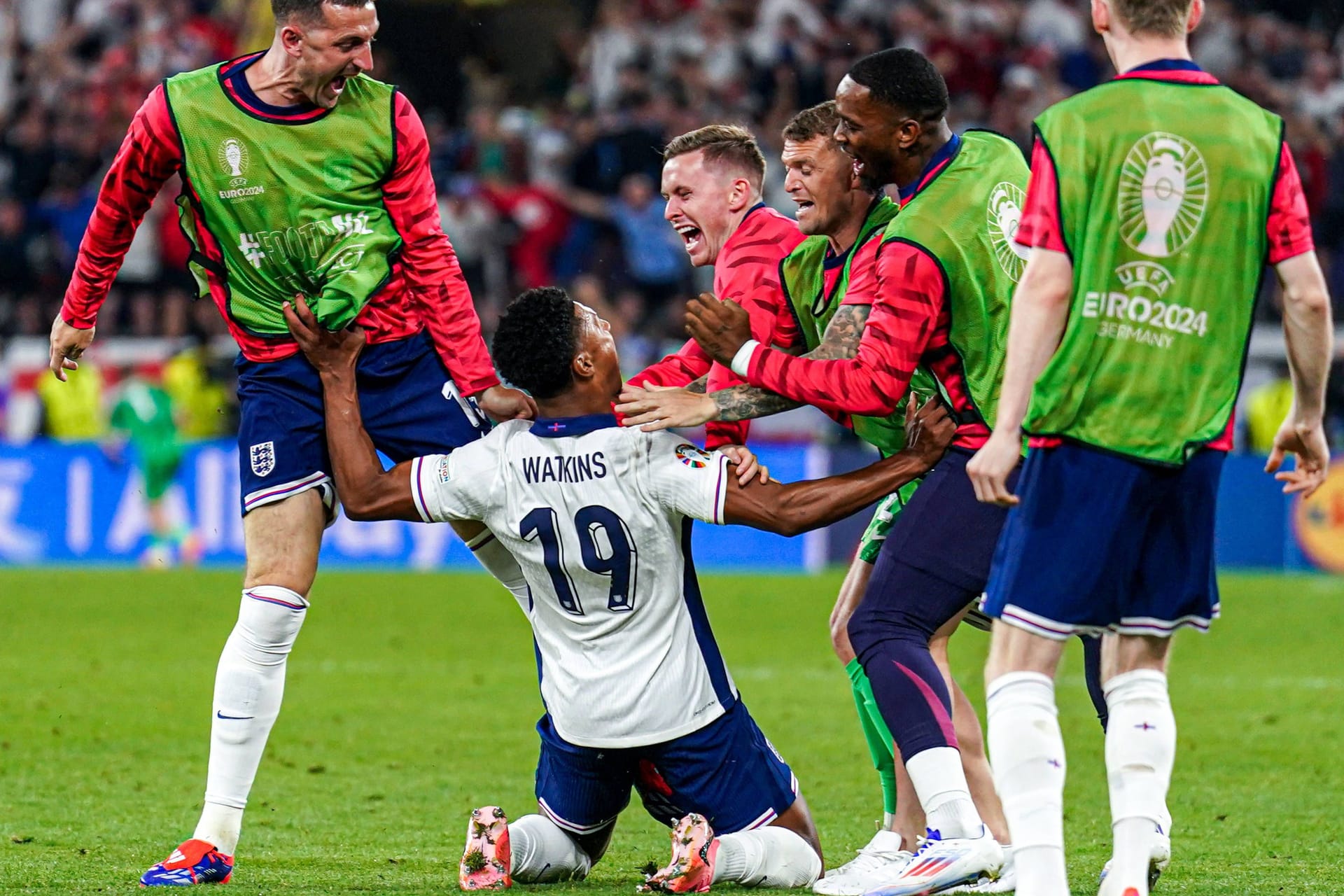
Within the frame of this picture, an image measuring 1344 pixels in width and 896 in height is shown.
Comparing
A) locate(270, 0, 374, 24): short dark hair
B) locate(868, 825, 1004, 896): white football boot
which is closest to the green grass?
locate(868, 825, 1004, 896): white football boot

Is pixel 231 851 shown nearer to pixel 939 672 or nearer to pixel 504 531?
pixel 504 531

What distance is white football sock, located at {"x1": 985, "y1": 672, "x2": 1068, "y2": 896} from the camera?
402 centimetres

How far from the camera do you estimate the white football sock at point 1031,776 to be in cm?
402

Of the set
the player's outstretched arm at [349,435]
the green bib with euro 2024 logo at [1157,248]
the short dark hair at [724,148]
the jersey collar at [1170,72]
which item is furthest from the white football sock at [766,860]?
the jersey collar at [1170,72]

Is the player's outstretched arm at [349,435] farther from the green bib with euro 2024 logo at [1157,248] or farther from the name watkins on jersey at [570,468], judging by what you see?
the green bib with euro 2024 logo at [1157,248]

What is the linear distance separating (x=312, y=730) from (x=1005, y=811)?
5272mm

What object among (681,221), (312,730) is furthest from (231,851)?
(312,730)

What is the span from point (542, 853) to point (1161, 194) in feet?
8.20

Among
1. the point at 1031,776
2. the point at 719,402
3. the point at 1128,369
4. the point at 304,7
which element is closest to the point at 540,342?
the point at 719,402

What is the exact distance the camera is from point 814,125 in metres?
5.32

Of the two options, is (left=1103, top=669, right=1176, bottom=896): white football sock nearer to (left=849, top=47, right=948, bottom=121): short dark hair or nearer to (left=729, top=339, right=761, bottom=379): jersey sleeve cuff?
(left=729, top=339, right=761, bottom=379): jersey sleeve cuff

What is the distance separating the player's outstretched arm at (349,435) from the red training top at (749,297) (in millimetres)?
762

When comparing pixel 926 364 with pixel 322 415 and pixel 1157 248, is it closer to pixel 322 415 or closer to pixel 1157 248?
pixel 1157 248

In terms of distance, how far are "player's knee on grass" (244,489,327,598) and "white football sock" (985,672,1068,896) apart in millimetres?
2223
